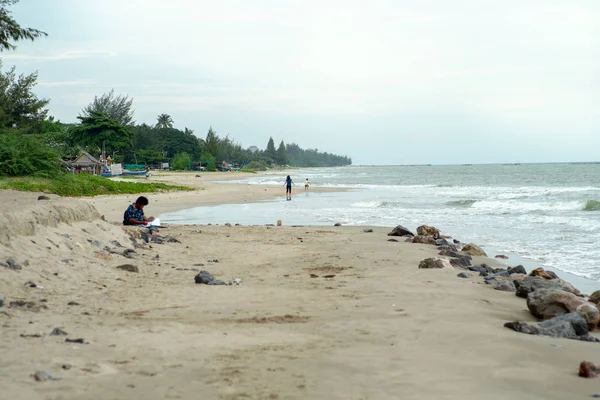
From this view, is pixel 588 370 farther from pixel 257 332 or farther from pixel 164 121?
pixel 164 121

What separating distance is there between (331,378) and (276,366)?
18.1 inches

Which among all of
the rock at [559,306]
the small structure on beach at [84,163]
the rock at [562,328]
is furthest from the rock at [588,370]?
the small structure on beach at [84,163]

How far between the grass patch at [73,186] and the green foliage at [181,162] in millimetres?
56190

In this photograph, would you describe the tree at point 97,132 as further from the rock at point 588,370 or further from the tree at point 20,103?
the rock at point 588,370

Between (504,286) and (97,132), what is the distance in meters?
54.5

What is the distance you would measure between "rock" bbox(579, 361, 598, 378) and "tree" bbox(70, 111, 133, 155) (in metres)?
55.9

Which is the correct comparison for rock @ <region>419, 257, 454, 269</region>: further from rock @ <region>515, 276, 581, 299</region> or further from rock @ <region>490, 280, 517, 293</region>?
rock @ <region>515, 276, 581, 299</region>

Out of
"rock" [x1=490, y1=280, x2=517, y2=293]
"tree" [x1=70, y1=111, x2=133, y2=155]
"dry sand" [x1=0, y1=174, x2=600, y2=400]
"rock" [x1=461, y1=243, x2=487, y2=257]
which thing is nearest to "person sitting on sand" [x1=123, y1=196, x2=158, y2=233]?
"dry sand" [x1=0, y1=174, x2=600, y2=400]

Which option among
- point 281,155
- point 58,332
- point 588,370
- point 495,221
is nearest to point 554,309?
point 588,370

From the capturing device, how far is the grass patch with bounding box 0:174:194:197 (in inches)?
913

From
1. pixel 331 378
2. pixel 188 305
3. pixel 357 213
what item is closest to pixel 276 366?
pixel 331 378

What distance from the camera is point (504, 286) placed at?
7.71 metres

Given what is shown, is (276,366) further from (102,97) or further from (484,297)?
(102,97)

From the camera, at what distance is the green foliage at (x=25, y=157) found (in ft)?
80.3
